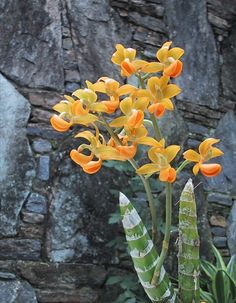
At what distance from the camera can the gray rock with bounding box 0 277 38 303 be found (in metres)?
1.95

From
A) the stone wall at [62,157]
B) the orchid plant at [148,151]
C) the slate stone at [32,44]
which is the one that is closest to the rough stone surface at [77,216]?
the stone wall at [62,157]

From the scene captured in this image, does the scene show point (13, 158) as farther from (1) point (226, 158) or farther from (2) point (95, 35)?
(1) point (226, 158)

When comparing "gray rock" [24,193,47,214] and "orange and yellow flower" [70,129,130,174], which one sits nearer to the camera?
"orange and yellow flower" [70,129,130,174]

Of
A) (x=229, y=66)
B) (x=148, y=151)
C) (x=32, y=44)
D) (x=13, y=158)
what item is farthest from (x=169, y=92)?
(x=229, y=66)

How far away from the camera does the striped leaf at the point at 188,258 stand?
1050 millimetres

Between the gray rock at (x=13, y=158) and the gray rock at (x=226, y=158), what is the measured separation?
37.3 inches

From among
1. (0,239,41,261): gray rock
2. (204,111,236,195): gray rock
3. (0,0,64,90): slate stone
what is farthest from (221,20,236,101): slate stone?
(0,239,41,261): gray rock

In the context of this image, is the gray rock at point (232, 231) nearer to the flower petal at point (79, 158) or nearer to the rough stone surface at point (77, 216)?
the rough stone surface at point (77, 216)

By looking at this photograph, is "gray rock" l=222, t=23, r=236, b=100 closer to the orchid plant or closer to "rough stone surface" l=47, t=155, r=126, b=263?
"rough stone surface" l=47, t=155, r=126, b=263

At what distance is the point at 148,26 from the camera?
2.66 m

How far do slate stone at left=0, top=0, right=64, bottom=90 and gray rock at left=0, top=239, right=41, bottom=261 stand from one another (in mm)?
630

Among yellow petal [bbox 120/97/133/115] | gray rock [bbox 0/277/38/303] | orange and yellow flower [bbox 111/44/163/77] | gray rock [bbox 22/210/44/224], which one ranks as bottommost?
gray rock [bbox 0/277/38/303]

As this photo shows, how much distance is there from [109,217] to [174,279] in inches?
14.2

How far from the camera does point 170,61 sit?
1.05 metres
